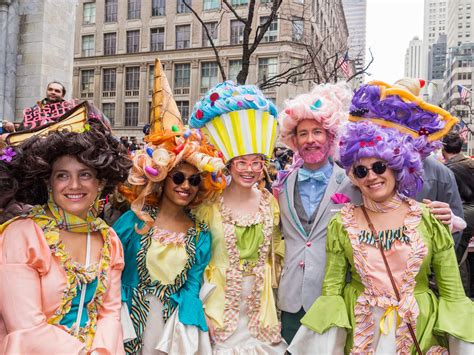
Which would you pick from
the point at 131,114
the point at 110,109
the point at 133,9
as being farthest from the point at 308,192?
the point at 133,9

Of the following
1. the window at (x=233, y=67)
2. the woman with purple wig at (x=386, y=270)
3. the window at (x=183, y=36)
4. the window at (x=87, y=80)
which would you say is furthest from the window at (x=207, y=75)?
the woman with purple wig at (x=386, y=270)

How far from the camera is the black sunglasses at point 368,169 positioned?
2594 millimetres

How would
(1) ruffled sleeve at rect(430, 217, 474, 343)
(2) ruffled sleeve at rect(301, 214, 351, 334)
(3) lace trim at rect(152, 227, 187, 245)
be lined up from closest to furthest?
1. (1) ruffled sleeve at rect(430, 217, 474, 343)
2. (2) ruffled sleeve at rect(301, 214, 351, 334)
3. (3) lace trim at rect(152, 227, 187, 245)

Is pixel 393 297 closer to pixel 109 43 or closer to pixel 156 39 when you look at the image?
pixel 156 39

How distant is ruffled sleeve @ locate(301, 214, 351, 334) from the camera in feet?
8.34

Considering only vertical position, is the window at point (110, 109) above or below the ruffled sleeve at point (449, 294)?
above

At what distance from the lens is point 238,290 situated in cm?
290

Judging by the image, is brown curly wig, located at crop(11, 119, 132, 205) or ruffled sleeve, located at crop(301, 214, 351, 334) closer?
brown curly wig, located at crop(11, 119, 132, 205)

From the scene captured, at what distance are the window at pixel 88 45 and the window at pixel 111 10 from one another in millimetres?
2213

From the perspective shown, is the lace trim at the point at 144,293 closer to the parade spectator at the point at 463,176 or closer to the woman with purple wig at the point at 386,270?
the woman with purple wig at the point at 386,270

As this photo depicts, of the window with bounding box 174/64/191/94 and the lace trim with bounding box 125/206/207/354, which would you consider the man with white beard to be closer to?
the lace trim with bounding box 125/206/207/354

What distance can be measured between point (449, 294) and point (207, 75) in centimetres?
3464

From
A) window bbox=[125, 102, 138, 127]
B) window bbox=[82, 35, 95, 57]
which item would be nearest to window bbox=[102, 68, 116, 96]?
window bbox=[125, 102, 138, 127]

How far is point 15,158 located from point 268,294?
170cm
